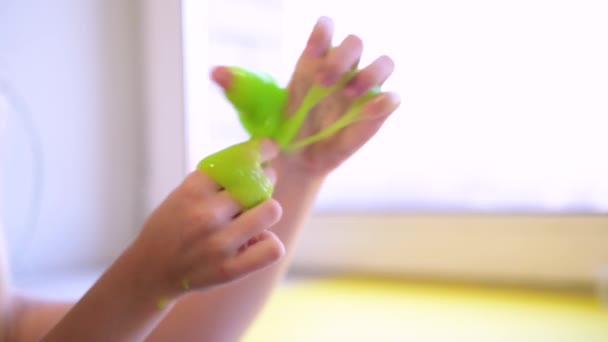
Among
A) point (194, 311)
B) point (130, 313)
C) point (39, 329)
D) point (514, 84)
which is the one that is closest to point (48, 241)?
point (39, 329)

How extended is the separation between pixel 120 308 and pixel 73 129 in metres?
0.56

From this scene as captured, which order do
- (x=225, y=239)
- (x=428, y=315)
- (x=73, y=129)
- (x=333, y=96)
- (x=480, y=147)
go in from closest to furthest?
(x=225, y=239) < (x=333, y=96) < (x=428, y=315) < (x=480, y=147) < (x=73, y=129)

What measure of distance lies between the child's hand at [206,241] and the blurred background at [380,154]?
22 centimetres

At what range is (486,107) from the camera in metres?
0.73

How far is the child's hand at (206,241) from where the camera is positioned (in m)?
0.38

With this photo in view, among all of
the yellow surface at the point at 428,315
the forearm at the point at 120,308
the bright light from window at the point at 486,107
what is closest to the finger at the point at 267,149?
the forearm at the point at 120,308

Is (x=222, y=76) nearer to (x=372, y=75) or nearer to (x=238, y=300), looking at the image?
(x=372, y=75)

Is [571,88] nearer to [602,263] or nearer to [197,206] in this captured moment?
[602,263]

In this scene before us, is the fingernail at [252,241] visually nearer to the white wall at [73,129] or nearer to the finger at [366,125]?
the finger at [366,125]

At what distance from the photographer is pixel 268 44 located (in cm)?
95

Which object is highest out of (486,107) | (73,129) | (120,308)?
(73,129)

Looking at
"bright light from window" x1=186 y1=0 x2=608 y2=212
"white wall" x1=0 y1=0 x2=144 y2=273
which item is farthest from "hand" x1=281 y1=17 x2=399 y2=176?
"white wall" x1=0 y1=0 x2=144 y2=273

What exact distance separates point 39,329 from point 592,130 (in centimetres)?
62

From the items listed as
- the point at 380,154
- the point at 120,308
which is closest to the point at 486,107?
the point at 380,154
